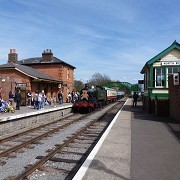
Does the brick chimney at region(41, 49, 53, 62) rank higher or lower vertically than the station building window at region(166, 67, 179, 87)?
higher

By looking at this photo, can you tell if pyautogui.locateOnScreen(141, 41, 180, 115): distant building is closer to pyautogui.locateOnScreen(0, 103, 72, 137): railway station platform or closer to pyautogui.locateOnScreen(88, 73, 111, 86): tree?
pyautogui.locateOnScreen(0, 103, 72, 137): railway station platform

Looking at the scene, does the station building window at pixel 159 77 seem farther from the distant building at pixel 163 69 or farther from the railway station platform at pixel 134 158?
the railway station platform at pixel 134 158

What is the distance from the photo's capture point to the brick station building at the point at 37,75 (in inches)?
969

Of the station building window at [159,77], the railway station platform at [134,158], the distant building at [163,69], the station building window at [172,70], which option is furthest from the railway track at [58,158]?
the station building window at [172,70]

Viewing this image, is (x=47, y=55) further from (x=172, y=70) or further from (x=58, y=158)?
(x=58, y=158)

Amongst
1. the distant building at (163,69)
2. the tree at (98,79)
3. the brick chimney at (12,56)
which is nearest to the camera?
the distant building at (163,69)

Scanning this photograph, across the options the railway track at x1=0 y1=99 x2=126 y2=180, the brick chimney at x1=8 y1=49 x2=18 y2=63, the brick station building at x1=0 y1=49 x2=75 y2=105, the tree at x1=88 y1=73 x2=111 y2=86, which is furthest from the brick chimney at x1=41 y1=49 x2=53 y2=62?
the tree at x1=88 y1=73 x2=111 y2=86

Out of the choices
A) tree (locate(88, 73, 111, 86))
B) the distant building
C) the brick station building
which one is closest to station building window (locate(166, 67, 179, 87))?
the distant building

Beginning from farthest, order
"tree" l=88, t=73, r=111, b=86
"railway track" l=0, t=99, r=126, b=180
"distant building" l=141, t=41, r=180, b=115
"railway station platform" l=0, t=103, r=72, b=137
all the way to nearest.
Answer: "tree" l=88, t=73, r=111, b=86 → "distant building" l=141, t=41, r=180, b=115 → "railway station platform" l=0, t=103, r=72, b=137 → "railway track" l=0, t=99, r=126, b=180

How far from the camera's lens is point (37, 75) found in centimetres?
2869

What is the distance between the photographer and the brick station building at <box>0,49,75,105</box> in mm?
24625

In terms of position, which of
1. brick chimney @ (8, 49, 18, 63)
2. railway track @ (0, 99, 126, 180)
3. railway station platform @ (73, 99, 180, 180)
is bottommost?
railway track @ (0, 99, 126, 180)

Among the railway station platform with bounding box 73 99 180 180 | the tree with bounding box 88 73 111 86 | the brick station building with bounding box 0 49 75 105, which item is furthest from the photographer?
the tree with bounding box 88 73 111 86

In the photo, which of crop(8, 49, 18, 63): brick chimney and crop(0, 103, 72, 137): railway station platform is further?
crop(8, 49, 18, 63): brick chimney
